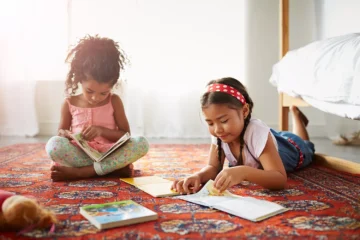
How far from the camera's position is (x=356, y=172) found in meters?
1.47

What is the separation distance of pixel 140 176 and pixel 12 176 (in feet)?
1.48

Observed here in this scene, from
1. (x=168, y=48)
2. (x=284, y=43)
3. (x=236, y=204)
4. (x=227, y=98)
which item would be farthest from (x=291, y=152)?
(x=168, y=48)

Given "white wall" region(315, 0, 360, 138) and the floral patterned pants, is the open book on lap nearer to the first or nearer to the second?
the floral patterned pants

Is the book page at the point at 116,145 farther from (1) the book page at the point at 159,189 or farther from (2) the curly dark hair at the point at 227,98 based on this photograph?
(2) the curly dark hair at the point at 227,98

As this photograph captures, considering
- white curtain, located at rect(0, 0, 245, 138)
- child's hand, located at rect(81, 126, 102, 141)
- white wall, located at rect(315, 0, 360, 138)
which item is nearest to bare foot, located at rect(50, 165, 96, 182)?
Result: child's hand, located at rect(81, 126, 102, 141)

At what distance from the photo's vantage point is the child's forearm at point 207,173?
1214 millimetres

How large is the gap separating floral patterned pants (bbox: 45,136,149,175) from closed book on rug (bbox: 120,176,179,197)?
0.07 m

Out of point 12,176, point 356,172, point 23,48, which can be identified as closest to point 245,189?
point 356,172

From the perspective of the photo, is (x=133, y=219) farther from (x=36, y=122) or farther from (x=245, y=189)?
(x=36, y=122)

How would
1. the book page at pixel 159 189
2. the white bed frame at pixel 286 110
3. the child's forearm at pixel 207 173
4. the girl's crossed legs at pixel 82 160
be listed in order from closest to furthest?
1. the book page at pixel 159 189
2. the child's forearm at pixel 207 173
3. the girl's crossed legs at pixel 82 160
4. the white bed frame at pixel 286 110

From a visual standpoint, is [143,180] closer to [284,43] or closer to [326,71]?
[326,71]

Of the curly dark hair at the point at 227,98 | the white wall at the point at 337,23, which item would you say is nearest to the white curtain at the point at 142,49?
the white wall at the point at 337,23

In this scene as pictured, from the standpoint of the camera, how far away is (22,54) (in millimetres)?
2898

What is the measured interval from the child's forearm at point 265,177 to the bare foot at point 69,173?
0.56 meters
